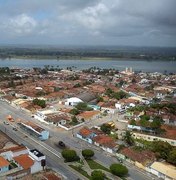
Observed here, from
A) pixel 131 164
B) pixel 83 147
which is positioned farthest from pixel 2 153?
pixel 131 164

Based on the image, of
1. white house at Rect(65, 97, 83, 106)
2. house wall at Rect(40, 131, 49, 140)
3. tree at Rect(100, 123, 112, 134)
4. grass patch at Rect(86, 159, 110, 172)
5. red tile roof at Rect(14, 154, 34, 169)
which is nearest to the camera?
red tile roof at Rect(14, 154, 34, 169)

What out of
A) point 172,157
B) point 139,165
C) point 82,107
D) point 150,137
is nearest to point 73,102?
point 82,107

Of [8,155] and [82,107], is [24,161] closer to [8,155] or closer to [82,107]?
[8,155]

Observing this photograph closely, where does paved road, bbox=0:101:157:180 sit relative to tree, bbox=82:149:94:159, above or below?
below

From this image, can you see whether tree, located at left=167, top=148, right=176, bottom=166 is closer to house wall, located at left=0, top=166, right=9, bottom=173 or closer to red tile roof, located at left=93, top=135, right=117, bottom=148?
red tile roof, located at left=93, top=135, right=117, bottom=148

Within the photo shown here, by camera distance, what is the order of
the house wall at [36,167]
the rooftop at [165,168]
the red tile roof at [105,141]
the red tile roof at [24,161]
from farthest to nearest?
the red tile roof at [105,141]
the house wall at [36,167]
the red tile roof at [24,161]
the rooftop at [165,168]

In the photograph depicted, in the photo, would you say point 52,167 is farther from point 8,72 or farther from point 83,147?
point 8,72

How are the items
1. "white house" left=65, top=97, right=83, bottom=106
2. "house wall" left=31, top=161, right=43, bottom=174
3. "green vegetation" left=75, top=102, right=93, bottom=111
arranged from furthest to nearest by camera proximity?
"white house" left=65, top=97, right=83, bottom=106 < "green vegetation" left=75, top=102, right=93, bottom=111 < "house wall" left=31, top=161, right=43, bottom=174

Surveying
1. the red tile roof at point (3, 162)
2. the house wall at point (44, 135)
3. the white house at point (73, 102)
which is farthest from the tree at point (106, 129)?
the white house at point (73, 102)

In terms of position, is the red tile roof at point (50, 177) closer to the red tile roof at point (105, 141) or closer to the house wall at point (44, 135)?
the red tile roof at point (105, 141)

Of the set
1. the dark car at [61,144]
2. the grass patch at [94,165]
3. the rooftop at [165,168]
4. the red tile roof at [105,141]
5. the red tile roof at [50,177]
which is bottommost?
the grass patch at [94,165]

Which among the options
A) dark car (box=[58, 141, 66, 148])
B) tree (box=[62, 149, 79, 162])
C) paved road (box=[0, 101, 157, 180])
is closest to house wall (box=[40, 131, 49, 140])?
paved road (box=[0, 101, 157, 180])
